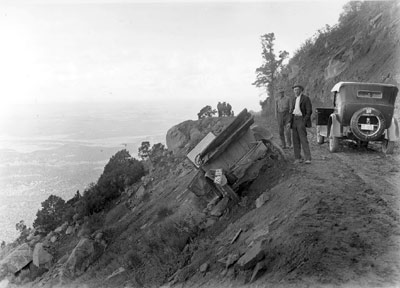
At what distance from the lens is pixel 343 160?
8.38m

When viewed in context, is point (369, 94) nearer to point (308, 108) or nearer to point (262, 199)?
point (308, 108)

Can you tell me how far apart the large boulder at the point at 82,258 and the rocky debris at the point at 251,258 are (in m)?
8.07

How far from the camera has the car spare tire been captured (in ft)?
27.8

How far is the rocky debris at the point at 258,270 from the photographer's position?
395 centimetres

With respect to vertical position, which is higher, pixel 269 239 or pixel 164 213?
pixel 269 239

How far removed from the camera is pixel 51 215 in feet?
73.4

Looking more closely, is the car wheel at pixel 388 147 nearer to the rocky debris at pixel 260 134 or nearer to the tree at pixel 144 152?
the rocky debris at pixel 260 134

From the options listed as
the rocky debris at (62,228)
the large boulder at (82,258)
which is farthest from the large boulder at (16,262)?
the large boulder at (82,258)

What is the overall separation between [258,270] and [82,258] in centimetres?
895

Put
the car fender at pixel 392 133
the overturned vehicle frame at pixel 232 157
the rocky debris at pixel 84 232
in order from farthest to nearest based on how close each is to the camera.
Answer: the rocky debris at pixel 84 232 → the car fender at pixel 392 133 → the overturned vehicle frame at pixel 232 157

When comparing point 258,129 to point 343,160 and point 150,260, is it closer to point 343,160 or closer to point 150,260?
point 343,160

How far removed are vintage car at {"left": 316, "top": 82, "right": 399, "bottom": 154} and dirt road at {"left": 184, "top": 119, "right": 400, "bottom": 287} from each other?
1258mm

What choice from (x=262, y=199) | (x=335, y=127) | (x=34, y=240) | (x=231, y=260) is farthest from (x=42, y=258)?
(x=335, y=127)

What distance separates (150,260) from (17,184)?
7003 cm
